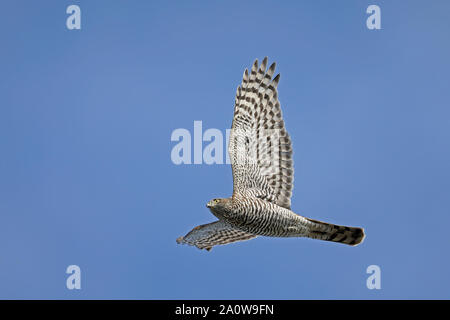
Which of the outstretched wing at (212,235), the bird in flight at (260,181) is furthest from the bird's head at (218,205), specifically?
the outstretched wing at (212,235)

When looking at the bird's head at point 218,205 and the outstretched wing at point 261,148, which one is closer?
the bird's head at point 218,205

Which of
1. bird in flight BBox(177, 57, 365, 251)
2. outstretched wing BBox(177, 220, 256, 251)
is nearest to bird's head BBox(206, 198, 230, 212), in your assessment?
bird in flight BBox(177, 57, 365, 251)

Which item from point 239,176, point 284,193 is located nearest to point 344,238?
point 284,193

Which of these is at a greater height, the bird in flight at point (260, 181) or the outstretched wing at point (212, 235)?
the bird in flight at point (260, 181)

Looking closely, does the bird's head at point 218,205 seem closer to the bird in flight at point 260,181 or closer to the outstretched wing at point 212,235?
the bird in flight at point 260,181

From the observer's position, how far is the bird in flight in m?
12.7

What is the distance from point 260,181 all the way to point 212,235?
2009mm

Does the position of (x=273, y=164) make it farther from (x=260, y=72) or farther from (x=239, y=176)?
(x=260, y=72)

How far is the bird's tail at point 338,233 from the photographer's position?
12.9 m

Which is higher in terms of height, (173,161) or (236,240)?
(173,161)

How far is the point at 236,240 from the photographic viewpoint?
14.4m

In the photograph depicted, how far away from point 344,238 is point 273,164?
83.9 inches
